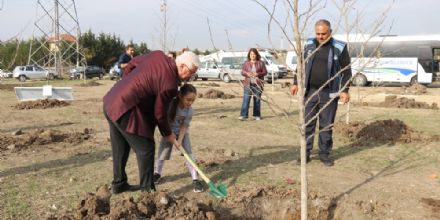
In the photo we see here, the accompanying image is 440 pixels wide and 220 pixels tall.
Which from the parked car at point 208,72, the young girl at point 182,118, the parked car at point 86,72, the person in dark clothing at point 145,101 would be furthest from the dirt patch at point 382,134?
the parked car at point 86,72

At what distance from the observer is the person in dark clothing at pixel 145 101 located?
147 inches

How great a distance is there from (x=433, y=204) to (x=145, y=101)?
113 inches

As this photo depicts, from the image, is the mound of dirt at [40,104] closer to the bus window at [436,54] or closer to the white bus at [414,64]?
the white bus at [414,64]

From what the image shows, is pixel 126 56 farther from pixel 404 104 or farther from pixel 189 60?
pixel 404 104

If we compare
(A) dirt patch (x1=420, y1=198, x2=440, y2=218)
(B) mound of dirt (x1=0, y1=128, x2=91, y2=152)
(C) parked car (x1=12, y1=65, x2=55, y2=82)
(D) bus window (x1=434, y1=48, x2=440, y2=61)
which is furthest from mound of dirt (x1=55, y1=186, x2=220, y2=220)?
(C) parked car (x1=12, y1=65, x2=55, y2=82)

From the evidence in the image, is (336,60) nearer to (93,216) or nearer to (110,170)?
(110,170)

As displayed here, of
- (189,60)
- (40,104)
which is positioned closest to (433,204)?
(189,60)

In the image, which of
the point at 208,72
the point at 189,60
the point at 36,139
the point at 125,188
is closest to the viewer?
the point at 189,60

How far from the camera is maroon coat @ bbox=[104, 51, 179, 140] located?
375cm

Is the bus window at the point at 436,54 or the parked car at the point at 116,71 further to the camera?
the bus window at the point at 436,54

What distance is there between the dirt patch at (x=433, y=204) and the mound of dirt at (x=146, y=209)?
2.00 metres

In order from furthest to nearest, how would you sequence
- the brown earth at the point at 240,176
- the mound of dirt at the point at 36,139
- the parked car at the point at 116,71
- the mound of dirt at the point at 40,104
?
the mound of dirt at the point at 40,104
the parked car at the point at 116,71
the mound of dirt at the point at 36,139
the brown earth at the point at 240,176

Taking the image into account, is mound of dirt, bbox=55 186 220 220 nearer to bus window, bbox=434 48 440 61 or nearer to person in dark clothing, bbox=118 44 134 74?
person in dark clothing, bbox=118 44 134 74

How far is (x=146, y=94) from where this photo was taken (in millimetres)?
3846
